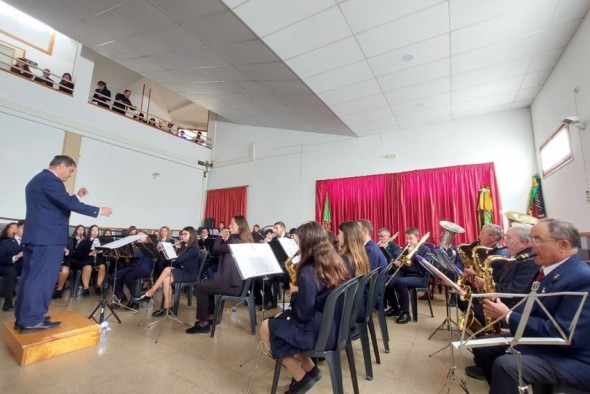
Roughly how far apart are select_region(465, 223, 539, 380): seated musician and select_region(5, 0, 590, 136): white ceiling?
2.64 meters

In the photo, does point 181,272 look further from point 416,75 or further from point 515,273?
point 416,75

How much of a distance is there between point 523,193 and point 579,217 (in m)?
1.94

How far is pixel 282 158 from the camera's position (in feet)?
28.8

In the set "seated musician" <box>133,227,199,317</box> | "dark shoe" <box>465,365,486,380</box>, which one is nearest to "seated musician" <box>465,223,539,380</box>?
"dark shoe" <box>465,365,486,380</box>

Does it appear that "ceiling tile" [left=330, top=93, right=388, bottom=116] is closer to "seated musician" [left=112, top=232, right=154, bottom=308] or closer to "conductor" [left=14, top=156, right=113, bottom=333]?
"seated musician" [left=112, top=232, right=154, bottom=308]

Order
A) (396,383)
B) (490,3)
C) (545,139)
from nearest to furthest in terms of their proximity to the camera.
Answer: (396,383) < (490,3) < (545,139)

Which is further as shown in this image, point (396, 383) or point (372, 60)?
point (372, 60)

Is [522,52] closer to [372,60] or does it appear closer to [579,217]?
[372,60]

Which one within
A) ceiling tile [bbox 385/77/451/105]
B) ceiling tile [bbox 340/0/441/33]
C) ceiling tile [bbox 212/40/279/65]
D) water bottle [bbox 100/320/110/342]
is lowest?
water bottle [bbox 100/320/110/342]

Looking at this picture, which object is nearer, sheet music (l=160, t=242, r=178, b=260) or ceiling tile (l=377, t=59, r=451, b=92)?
sheet music (l=160, t=242, r=178, b=260)

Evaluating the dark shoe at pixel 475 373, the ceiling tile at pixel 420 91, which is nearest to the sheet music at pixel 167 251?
the dark shoe at pixel 475 373

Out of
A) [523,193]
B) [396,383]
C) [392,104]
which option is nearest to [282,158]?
[392,104]

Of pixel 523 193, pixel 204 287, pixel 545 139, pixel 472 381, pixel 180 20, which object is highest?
pixel 180 20

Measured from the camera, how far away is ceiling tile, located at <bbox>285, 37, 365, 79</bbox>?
413cm
